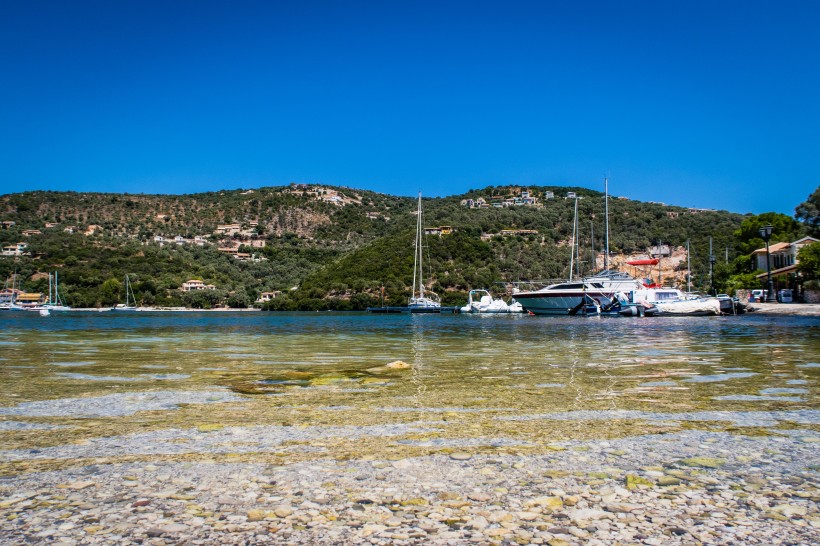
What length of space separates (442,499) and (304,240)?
129356 millimetres

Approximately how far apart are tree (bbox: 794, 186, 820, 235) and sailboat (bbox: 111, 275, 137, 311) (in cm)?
8691

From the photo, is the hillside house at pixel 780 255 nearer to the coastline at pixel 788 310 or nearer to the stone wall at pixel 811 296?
the stone wall at pixel 811 296

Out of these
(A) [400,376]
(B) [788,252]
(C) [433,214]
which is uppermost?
(C) [433,214]

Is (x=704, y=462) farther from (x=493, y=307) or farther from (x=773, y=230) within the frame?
(x=773, y=230)

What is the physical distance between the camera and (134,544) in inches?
110

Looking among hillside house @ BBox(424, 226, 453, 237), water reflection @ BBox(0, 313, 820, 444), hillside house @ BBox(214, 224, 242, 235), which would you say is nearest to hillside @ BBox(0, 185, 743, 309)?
hillside house @ BBox(214, 224, 242, 235)

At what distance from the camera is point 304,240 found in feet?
428

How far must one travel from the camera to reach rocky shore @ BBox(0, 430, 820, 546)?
9.59 feet

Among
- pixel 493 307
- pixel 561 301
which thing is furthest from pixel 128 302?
pixel 561 301

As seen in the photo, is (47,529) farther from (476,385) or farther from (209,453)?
(476,385)

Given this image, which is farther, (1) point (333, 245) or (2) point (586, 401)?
(1) point (333, 245)

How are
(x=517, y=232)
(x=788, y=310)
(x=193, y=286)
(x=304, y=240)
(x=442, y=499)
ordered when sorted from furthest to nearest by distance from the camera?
1. (x=304, y=240)
2. (x=193, y=286)
3. (x=517, y=232)
4. (x=788, y=310)
5. (x=442, y=499)

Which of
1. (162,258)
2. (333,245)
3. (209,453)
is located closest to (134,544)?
(209,453)

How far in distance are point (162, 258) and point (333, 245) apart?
34.6 metres
